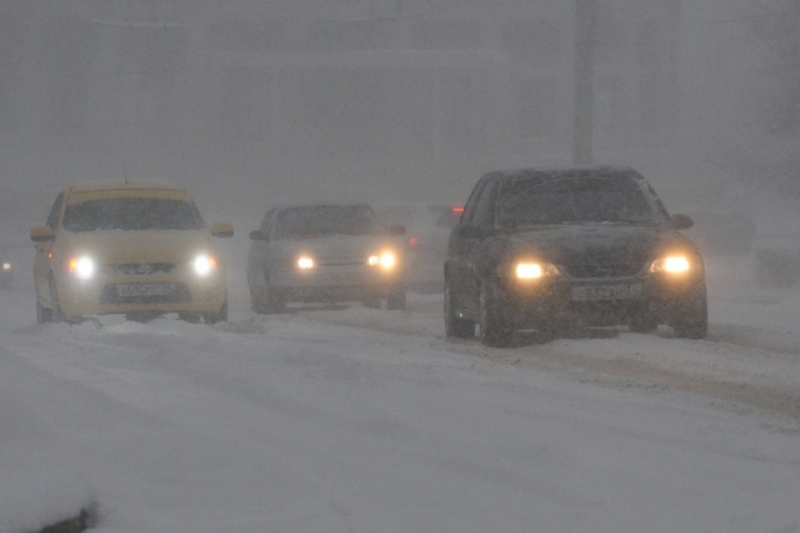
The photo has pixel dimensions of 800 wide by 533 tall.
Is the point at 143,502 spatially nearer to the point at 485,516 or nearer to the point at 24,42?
the point at 485,516

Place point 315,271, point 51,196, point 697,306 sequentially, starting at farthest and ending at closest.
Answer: point 51,196 < point 315,271 < point 697,306

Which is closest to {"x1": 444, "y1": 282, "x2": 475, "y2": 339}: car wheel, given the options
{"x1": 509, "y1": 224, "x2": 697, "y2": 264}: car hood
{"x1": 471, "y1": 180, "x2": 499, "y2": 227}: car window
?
{"x1": 471, "y1": 180, "x2": 499, "y2": 227}: car window

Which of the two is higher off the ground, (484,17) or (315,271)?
(484,17)

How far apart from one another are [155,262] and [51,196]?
3803cm

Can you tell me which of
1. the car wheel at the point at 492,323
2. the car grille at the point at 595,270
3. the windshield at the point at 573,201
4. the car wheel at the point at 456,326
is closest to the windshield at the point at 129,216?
the car wheel at the point at 456,326

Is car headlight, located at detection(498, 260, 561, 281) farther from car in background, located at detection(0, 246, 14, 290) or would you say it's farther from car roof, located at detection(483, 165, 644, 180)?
car in background, located at detection(0, 246, 14, 290)

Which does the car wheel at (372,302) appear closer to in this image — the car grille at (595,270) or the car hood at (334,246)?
the car hood at (334,246)

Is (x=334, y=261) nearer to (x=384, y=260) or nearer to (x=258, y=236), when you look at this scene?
(x=384, y=260)

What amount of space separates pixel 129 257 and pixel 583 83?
11969 mm

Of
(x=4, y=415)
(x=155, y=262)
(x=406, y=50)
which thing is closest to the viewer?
(x=4, y=415)

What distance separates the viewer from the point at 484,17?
201 ft

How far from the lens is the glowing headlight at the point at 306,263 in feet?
65.6

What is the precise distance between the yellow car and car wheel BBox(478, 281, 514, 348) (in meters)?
4.57

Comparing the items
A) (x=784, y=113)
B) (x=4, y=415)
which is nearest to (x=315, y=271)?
(x=4, y=415)
